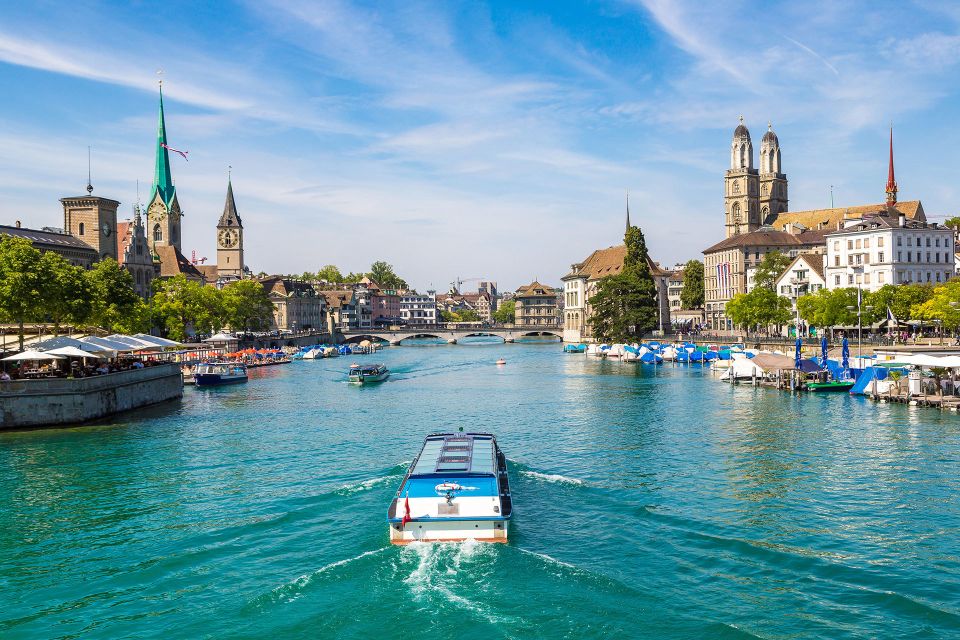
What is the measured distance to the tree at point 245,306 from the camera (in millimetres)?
121250

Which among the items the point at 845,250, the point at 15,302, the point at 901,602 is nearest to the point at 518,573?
the point at 901,602

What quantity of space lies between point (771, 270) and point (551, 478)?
107753mm

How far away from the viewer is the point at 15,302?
51.1 meters

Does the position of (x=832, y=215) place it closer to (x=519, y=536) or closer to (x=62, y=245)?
(x=62, y=245)

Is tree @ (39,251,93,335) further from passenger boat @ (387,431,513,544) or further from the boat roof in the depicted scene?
passenger boat @ (387,431,513,544)

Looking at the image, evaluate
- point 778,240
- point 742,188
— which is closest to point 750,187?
point 742,188

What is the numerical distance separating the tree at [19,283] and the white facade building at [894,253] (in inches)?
3443

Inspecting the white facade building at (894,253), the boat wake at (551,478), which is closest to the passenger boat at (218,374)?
the boat wake at (551,478)

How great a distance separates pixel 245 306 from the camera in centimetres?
13025

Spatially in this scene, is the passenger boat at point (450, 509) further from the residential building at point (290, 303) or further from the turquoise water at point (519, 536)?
the residential building at point (290, 303)

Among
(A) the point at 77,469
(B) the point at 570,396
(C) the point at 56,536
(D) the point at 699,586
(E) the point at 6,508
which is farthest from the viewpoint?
(B) the point at 570,396

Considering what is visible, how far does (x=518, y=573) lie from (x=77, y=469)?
22.3 m

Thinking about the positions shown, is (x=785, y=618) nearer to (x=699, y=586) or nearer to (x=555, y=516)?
(x=699, y=586)

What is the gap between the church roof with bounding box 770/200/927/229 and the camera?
5955 inches
